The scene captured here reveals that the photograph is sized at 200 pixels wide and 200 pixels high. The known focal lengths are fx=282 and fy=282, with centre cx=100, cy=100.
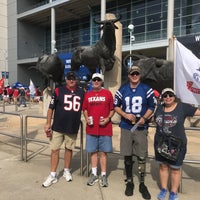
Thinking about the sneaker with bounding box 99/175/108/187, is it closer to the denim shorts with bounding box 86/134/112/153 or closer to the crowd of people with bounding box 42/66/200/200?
the crowd of people with bounding box 42/66/200/200

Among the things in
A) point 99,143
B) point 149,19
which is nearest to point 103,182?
point 99,143

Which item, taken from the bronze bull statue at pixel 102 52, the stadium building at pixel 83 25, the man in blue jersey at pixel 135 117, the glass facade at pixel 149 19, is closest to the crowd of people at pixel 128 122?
the man in blue jersey at pixel 135 117

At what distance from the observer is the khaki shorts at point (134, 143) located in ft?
13.6

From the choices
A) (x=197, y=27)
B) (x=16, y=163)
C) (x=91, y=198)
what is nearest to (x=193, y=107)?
(x=91, y=198)

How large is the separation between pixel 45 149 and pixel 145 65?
16.9 feet

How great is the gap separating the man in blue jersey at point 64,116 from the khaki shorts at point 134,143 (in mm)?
893

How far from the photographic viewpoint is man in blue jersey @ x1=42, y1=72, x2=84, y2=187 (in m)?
4.59

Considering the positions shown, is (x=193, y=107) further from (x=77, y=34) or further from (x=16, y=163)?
(x=77, y=34)

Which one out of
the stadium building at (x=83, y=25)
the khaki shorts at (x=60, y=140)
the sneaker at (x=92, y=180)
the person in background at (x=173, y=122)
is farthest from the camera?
the stadium building at (x=83, y=25)

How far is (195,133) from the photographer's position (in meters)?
9.20

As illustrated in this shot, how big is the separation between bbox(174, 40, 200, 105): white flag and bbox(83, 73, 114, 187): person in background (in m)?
1.08

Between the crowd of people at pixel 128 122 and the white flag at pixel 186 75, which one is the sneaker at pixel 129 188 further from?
the white flag at pixel 186 75

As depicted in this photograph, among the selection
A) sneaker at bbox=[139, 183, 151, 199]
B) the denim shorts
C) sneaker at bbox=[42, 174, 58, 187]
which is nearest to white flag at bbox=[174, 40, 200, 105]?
the denim shorts

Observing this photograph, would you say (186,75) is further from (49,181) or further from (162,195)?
(49,181)
